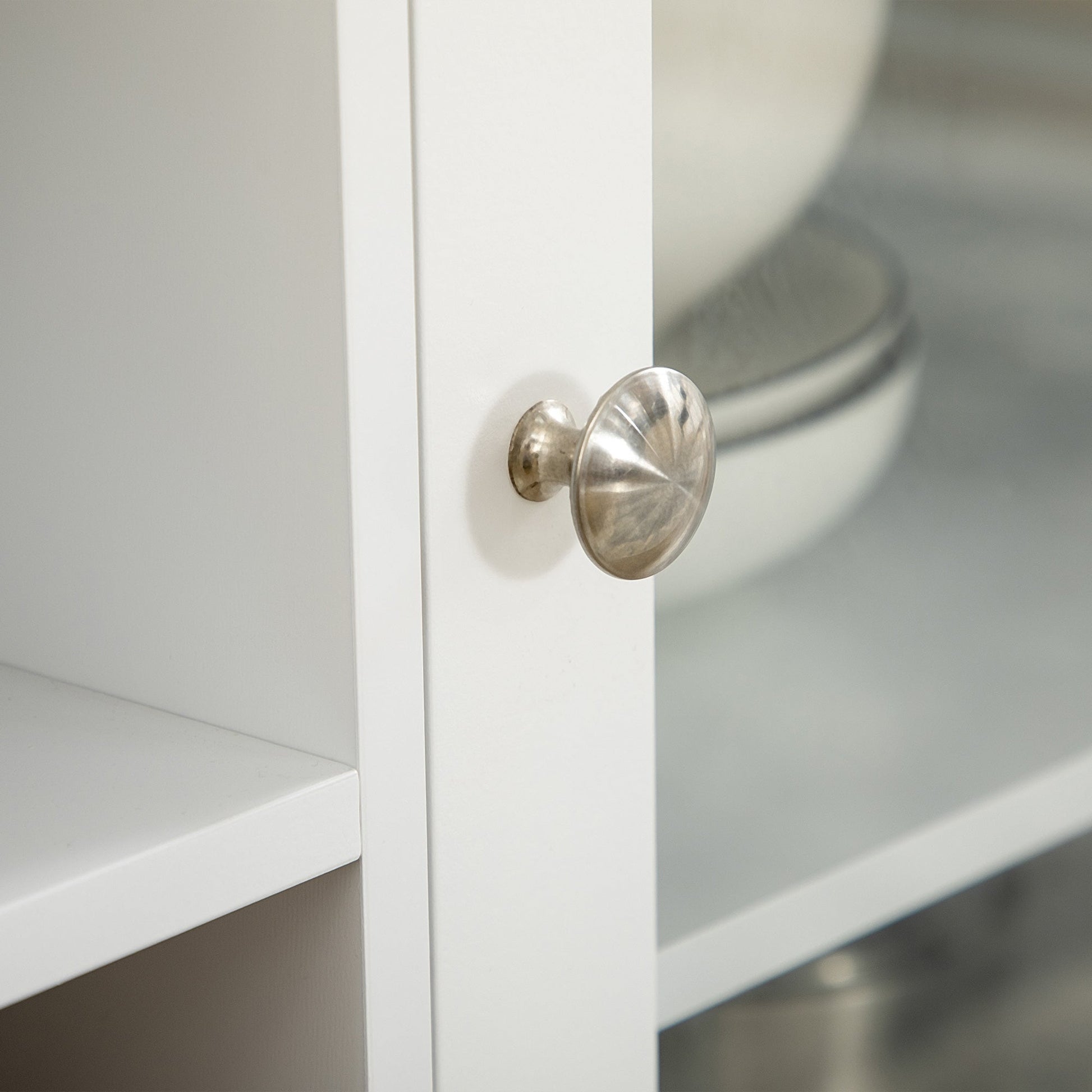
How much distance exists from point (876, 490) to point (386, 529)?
138 mm

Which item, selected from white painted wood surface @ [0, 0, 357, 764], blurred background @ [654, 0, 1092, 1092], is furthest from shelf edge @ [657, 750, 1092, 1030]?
white painted wood surface @ [0, 0, 357, 764]

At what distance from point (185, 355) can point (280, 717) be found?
0.16ft

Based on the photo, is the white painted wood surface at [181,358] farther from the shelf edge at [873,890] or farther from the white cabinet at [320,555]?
the shelf edge at [873,890]

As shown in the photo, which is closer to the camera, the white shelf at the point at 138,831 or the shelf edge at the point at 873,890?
the white shelf at the point at 138,831

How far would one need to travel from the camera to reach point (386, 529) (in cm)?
15

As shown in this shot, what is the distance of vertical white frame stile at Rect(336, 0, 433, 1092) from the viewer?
0.15 meters

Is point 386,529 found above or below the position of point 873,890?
above

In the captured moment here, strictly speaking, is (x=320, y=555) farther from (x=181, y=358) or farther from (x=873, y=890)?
(x=873, y=890)

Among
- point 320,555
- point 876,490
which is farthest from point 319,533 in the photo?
point 876,490

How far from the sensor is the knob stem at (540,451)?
171 mm

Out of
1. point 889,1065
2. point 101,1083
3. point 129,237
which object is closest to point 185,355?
point 129,237

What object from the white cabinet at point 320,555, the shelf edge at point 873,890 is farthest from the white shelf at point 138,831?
the shelf edge at point 873,890

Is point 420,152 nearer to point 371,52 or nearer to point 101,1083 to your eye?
point 371,52

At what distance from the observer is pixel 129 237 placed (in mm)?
168
